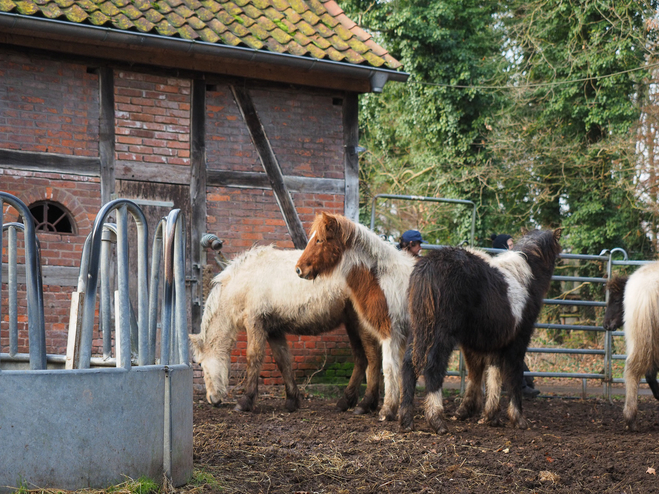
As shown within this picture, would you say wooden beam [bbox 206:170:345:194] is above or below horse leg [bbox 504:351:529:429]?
above

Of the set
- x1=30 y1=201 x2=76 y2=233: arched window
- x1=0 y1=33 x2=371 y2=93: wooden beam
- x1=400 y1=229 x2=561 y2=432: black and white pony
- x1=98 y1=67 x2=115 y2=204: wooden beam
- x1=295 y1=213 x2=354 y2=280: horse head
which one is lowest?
x1=400 y1=229 x2=561 y2=432: black and white pony

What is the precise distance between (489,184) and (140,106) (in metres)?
11.6

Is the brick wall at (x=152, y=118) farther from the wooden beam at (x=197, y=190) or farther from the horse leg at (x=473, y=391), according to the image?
the horse leg at (x=473, y=391)

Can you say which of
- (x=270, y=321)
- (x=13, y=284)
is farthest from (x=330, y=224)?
(x=13, y=284)

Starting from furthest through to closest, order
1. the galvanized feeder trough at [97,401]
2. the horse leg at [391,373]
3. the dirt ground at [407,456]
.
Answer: the horse leg at [391,373] < the dirt ground at [407,456] < the galvanized feeder trough at [97,401]

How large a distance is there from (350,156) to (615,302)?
3.88m

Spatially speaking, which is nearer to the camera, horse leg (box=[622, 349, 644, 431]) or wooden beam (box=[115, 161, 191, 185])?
horse leg (box=[622, 349, 644, 431])

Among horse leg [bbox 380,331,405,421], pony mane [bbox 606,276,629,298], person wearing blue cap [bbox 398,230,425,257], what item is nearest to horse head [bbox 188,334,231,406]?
horse leg [bbox 380,331,405,421]

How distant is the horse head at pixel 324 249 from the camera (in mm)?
6840

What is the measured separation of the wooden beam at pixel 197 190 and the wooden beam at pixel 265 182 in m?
0.15

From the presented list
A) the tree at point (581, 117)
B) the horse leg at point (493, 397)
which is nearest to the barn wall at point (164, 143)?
the horse leg at point (493, 397)

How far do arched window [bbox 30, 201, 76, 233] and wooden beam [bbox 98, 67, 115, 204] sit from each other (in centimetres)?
46

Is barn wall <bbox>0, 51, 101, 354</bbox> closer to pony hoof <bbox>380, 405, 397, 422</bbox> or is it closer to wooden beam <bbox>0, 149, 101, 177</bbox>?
wooden beam <bbox>0, 149, 101, 177</bbox>

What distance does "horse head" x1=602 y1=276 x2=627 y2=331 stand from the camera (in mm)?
8789
